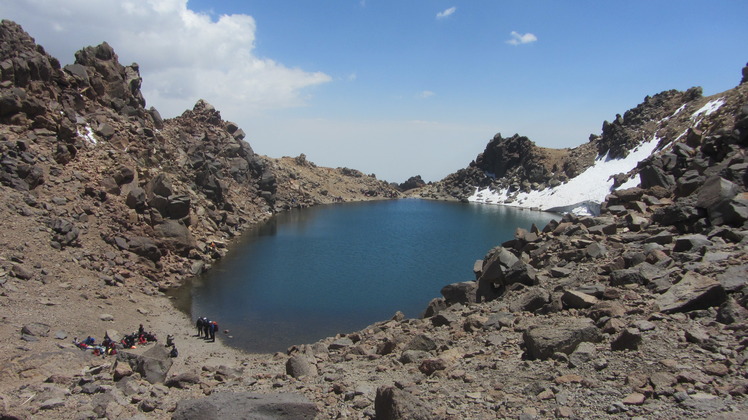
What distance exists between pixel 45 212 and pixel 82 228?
2868mm

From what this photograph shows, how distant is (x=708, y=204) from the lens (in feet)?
67.7

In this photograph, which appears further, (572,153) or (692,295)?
(572,153)

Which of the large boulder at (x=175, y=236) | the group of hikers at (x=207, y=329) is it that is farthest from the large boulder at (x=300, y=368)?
the large boulder at (x=175, y=236)

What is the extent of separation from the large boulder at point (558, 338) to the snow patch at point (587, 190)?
9241cm

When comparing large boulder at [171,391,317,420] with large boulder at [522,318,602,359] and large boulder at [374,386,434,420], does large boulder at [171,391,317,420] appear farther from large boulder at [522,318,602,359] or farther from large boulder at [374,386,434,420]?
large boulder at [522,318,602,359]

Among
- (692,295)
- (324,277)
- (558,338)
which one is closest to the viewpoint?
(558,338)

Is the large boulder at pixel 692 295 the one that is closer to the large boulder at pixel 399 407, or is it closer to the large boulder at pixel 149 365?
the large boulder at pixel 399 407

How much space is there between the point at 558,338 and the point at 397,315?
1518 cm

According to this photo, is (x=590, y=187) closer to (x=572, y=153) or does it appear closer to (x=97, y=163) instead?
(x=572, y=153)

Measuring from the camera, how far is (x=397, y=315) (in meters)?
28.7

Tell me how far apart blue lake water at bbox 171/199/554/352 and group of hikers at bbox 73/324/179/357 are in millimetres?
4832

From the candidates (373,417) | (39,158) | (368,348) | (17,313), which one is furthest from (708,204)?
(39,158)

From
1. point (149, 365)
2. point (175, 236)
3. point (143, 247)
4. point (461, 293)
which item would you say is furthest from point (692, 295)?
point (175, 236)

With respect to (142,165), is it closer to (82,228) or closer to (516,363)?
(82,228)
